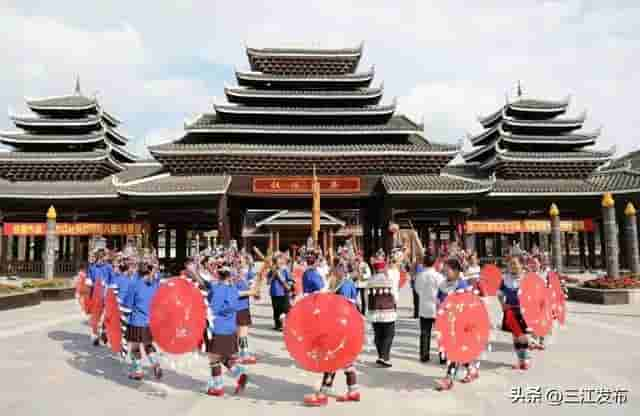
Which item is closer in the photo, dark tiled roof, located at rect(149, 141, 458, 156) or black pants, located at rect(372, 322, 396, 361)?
black pants, located at rect(372, 322, 396, 361)

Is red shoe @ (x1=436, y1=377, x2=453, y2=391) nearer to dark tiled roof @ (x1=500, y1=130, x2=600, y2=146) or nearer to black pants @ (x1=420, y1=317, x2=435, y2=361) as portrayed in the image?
black pants @ (x1=420, y1=317, x2=435, y2=361)

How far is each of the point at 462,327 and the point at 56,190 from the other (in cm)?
2330

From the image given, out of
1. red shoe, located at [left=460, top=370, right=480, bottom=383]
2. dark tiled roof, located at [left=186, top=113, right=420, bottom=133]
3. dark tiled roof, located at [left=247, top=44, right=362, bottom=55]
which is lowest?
red shoe, located at [left=460, top=370, right=480, bottom=383]

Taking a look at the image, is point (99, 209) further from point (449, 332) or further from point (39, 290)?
point (449, 332)

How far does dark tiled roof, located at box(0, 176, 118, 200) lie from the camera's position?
22500 mm

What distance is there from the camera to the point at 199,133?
22.3 m

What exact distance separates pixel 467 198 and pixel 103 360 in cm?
1763

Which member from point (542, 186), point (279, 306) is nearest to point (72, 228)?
point (279, 306)

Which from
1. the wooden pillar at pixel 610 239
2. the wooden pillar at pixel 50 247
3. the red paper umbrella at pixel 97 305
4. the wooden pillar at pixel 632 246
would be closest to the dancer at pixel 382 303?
the red paper umbrella at pixel 97 305

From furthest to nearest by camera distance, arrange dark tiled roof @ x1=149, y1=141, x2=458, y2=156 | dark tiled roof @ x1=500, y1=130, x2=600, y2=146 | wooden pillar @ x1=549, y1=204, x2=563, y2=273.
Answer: dark tiled roof @ x1=500, y1=130, x2=600, y2=146
dark tiled roof @ x1=149, y1=141, x2=458, y2=156
wooden pillar @ x1=549, y1=204, x2=563, y2=273

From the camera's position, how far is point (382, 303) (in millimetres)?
6605

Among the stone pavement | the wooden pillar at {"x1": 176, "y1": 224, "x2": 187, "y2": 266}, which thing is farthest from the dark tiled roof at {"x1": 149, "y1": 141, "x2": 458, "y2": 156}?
the stone pavement

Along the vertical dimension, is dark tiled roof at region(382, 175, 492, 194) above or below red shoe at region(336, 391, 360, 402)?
above

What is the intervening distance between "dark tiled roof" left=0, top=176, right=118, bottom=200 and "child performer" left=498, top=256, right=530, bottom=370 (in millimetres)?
20607
